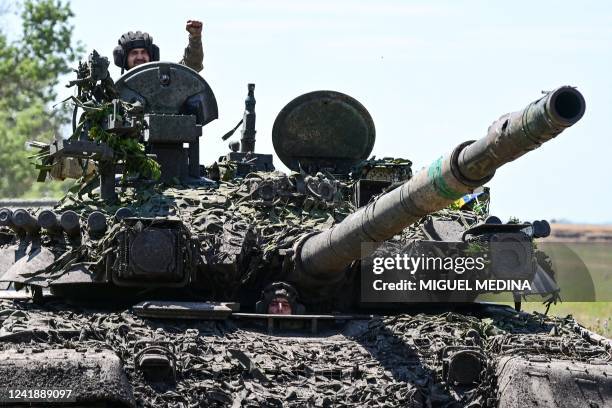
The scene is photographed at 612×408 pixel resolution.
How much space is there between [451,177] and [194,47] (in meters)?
9.27

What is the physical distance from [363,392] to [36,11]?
1853 inches

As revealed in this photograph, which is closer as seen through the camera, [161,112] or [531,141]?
[531,141]

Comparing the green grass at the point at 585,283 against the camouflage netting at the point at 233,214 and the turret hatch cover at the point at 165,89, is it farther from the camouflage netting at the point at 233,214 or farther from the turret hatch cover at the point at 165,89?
the camouflage netting at the point at 233,214

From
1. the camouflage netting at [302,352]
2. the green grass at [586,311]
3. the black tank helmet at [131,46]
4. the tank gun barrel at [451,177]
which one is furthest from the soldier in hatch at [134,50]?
the green grass at [586,311]

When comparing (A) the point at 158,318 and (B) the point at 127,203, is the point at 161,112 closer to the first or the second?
(B) the point at 127,203

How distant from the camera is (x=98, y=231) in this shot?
611 inches

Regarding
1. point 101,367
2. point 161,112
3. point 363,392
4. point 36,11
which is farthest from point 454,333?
point 36,11

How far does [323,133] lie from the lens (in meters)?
18.5

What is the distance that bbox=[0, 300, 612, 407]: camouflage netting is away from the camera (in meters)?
13.4

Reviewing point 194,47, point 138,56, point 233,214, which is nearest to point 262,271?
point 233,214

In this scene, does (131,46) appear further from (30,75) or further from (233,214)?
(30,75)

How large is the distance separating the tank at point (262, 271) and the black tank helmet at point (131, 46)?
147 centimetres

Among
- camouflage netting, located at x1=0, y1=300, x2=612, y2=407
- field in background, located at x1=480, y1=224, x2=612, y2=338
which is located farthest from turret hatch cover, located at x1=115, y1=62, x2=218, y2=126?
field in background, located at x1=480, y1=224, x2=612, y2=338

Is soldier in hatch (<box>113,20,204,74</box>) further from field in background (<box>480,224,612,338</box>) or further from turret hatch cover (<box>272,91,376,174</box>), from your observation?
field in background (<box>480,224,612,338</box>)
